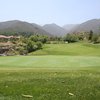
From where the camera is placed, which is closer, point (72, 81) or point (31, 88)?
point (31, 88)

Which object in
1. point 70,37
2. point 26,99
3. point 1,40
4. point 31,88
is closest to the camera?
point 26,99

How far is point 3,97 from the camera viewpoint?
42.9 ft

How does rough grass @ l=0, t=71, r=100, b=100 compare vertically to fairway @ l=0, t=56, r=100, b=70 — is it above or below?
above

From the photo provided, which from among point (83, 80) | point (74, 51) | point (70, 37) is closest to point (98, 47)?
point (74, 51)

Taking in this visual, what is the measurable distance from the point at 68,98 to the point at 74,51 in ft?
259

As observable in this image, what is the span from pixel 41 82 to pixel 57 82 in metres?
0.87

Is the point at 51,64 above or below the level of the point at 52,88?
below

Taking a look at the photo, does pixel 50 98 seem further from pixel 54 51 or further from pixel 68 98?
pixel 54 51

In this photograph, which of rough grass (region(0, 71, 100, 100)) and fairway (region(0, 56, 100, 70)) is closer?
rough grass (region(0, 71, 100, 100))

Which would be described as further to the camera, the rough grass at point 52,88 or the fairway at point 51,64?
the fairway at point 51,64

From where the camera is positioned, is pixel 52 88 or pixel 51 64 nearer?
pixel 52 88

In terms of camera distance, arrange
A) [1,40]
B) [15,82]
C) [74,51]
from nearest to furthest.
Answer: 1. [15,82]
2. [74,51]
3. [1,40]

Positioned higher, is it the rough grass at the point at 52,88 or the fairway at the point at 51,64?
the rough grass at the point at 52,88

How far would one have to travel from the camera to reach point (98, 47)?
10056cm
